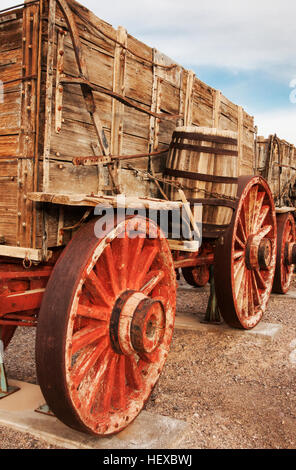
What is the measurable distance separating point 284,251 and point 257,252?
2209 mm

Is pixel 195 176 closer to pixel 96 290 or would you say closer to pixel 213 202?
pixel 213 202

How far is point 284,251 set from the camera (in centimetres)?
639

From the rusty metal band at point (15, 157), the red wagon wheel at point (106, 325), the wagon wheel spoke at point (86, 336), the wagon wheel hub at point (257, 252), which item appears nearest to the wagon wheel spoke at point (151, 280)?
the red wagon wheel at point (106, 325)

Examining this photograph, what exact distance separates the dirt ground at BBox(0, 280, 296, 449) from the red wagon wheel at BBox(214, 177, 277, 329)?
14.0 inches

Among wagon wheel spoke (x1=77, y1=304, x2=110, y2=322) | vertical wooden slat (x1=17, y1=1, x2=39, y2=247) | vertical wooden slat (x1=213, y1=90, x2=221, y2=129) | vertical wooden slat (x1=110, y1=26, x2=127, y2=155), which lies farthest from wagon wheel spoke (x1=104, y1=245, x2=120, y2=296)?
vertical wooden slat (x1=213, y1=90, x2=221, y2=129)

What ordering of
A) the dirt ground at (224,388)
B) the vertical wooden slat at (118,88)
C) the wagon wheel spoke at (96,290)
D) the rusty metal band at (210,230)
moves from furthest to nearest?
the rusty metal band at (210,230) → the vertical wooden slat at (118,88) → the dirt ground at (224,388) → the wagon wheel spoke at (96,290)

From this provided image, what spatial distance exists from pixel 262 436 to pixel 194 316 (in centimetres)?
268

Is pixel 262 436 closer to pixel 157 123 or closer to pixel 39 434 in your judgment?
pixel 39 434

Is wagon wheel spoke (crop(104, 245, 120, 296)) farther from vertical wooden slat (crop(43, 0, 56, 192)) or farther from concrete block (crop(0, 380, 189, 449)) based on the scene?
concrete block (crop(0, 380, 189, 449))

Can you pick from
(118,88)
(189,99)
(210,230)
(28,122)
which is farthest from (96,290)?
(189,99)

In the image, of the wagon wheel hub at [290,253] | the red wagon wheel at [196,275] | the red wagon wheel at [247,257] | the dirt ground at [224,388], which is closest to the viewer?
the dirt ground at [224,388]

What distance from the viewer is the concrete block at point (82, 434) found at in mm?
2391

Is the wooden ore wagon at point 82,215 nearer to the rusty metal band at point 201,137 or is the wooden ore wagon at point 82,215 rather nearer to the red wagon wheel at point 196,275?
the rusty metal band at point 201,137

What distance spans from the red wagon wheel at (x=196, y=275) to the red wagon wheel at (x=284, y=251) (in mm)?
1073
